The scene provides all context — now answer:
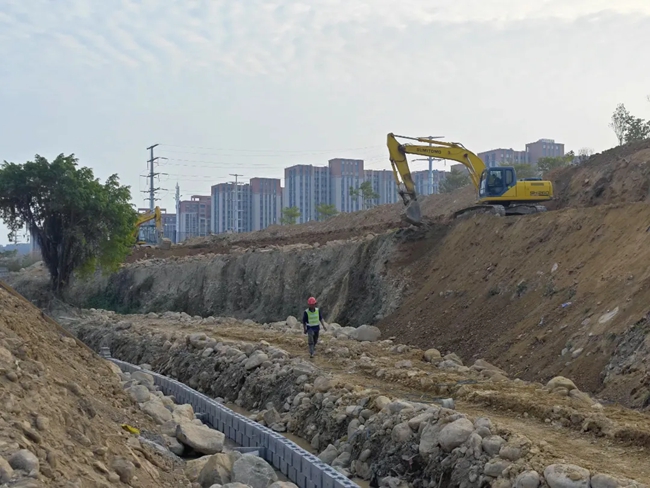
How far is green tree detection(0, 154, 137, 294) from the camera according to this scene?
29625mm

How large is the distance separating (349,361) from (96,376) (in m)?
5.95

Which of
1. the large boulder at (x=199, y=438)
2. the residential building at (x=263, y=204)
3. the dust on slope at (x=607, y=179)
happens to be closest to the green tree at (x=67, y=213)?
the dust on slope at (x=607, y=179)

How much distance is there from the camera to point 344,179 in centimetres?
9669

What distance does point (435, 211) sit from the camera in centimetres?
4509

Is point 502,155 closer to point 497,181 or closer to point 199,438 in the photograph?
point 497,181

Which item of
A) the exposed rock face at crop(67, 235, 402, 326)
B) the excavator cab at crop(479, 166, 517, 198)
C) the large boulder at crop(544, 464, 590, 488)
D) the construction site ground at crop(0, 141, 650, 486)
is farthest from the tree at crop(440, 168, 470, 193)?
the large boulder at crop(544, 464, 590, 488)

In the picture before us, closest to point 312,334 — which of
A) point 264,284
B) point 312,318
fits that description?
point 312,318

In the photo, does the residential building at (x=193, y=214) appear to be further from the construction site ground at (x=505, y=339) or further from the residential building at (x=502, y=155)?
the construction site ground at (x=505, y=339)

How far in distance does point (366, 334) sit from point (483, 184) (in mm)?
7692

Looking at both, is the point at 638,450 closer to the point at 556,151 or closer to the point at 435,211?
the point at 435,211

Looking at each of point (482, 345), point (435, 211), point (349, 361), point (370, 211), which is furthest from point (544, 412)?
point (370, 211)

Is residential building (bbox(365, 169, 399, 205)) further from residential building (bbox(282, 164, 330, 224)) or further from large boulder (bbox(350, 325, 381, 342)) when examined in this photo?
large boulder (bbox(350, 325, 381, 342))

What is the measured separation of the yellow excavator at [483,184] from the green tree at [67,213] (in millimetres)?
11911

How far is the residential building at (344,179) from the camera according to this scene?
96.6 meters
